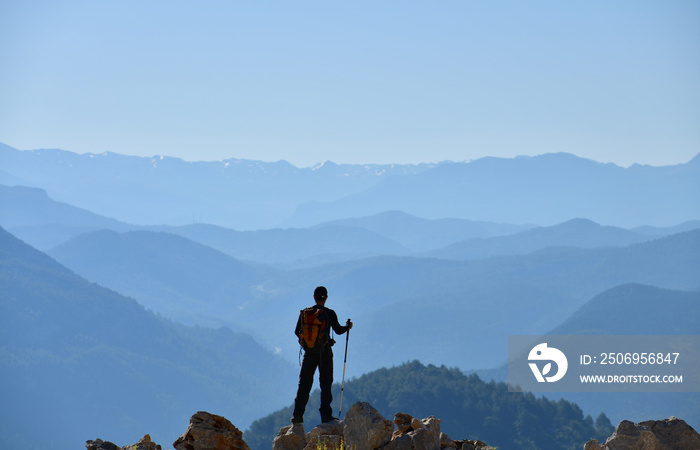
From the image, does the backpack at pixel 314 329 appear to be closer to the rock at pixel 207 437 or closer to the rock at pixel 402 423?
the rock at pixel 402 423

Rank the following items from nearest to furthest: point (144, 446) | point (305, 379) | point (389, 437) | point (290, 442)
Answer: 1. point (389, 437)
2. point (144, 446)
3. point (290, 442)
4. point (305, 379)

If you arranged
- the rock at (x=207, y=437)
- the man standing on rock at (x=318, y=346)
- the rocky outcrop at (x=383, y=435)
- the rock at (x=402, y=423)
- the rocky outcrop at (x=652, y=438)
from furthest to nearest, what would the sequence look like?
the man standing on rock at (x=318, y=346)
the rock at (x=402, y=423)
the rock at (x=207, y=437)
the rocky outcrop at (x=383, y=435)
the rocky outcrop at (x=652, y=438)

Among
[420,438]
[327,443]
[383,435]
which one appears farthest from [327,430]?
[420,438]

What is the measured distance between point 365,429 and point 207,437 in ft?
8.51

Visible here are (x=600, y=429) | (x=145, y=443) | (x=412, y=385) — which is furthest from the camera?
(x=412, y=385)

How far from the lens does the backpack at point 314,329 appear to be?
15164 millimetres

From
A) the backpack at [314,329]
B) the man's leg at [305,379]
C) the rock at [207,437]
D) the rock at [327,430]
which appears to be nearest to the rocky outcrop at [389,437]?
the rock at [207,437]

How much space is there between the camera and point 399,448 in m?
11.8

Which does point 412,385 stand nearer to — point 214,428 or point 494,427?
point 494,427

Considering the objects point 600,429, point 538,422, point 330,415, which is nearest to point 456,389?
point 538,422

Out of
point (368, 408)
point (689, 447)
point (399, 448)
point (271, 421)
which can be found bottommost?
point (689, 447)

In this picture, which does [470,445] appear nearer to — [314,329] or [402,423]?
[402,423]

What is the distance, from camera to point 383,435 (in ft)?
39.4

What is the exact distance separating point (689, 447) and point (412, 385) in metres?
189
